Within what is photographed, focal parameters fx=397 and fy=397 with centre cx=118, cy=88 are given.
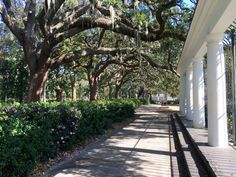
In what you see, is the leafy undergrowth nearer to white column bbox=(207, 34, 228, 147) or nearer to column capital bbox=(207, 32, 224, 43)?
white column bbox=(207, 34, 228, 147)

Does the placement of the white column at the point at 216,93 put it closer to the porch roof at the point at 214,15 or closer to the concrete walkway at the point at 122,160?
the porch roof at the point at 214,15

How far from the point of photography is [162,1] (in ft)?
46.4

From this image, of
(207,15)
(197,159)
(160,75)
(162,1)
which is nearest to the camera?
(197,159)

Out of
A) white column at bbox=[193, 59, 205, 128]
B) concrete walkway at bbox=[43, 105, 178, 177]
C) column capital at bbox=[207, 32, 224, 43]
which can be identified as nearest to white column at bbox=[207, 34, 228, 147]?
column capital at bbox=[207, 32, 224, 43]

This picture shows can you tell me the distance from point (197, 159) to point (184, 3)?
8.36 metres

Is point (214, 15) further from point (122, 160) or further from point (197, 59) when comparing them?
point (197, 59)

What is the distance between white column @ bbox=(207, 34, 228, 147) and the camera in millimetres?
9508

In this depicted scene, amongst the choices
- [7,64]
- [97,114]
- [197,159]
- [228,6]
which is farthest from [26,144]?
[7,64]

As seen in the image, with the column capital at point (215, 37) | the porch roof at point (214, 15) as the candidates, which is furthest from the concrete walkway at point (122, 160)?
the porch roof at point (214, 15)

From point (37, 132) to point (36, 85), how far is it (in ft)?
25.9

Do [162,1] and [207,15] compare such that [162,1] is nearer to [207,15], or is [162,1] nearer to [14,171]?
[207,15]

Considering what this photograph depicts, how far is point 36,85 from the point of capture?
1563 cm

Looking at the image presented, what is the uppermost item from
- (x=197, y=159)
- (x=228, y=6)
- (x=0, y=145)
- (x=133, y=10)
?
(x=133, y=10)

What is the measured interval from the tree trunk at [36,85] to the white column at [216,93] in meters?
7.94
